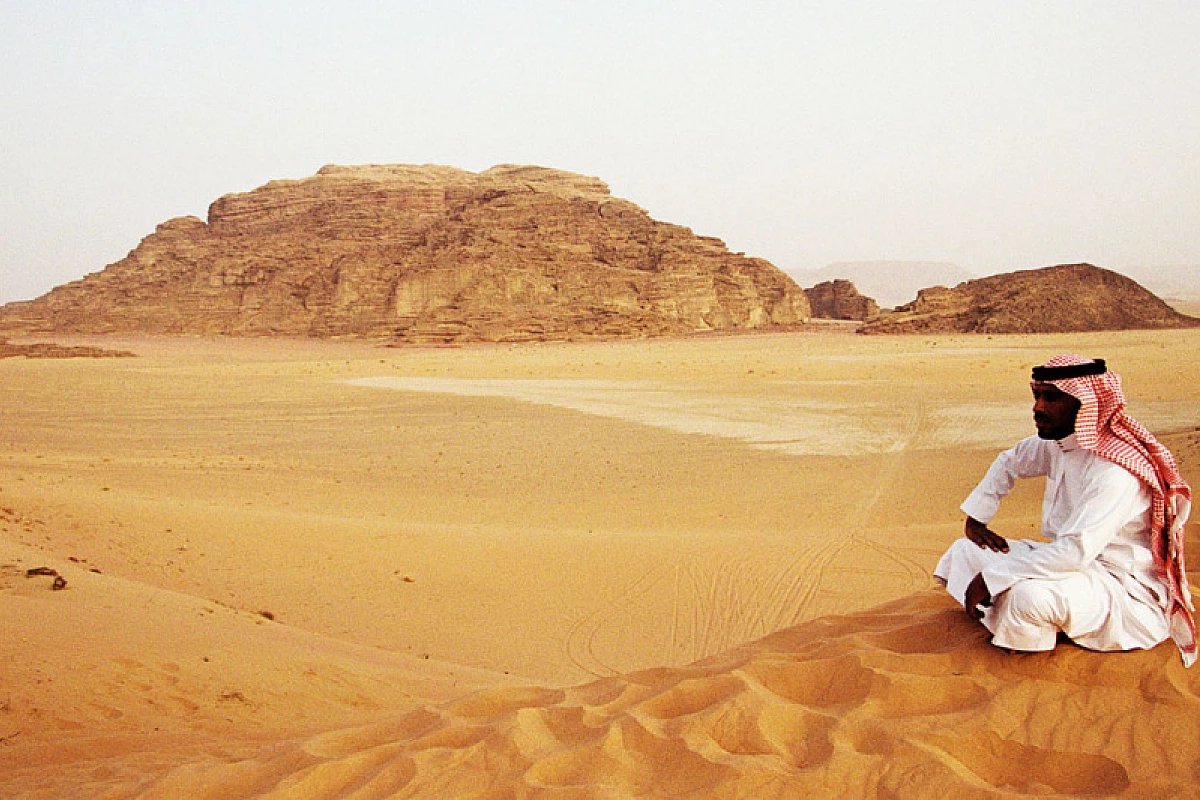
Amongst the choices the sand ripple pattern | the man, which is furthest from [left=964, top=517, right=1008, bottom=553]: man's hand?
the sand ripple pattern

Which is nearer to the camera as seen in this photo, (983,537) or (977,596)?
(977,596)

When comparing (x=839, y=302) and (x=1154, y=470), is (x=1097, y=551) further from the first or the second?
(x=839, y=302)

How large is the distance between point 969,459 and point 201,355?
49750mm

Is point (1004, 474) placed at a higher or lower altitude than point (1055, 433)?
lower

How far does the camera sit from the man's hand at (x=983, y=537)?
3.67 m

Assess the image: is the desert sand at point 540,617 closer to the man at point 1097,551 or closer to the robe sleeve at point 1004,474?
the man at point 1097,551

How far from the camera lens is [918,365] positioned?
31.4 meters

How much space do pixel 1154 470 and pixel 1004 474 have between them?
24.8 inches

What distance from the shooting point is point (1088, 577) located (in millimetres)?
3176

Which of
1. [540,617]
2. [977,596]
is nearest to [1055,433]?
[977,596]

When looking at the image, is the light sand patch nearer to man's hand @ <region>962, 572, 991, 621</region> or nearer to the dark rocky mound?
man's hand @ <region>962, 572, 991, 621</region>

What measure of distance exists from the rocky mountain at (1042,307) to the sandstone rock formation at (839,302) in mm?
30773

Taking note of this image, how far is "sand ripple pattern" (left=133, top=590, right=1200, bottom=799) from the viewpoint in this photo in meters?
2.72

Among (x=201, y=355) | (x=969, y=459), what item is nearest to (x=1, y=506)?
(x=969, y=459)
